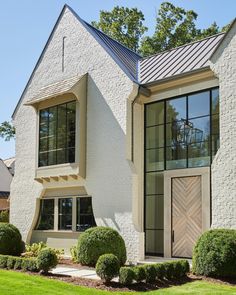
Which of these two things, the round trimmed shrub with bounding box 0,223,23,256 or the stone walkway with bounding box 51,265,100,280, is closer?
the stone walkway with bounding box 51,265,100,280

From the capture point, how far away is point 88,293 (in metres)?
10.7

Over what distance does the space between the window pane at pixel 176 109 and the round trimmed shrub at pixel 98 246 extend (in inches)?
194

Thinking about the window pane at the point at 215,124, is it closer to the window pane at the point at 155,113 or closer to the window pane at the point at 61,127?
the window pane at the point at 155,113

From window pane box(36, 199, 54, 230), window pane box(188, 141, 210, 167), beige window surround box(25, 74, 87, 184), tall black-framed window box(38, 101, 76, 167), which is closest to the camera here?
window pane box(188, 141, 210, 167)

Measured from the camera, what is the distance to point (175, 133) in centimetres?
1686

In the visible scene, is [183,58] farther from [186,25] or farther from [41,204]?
[186,25]

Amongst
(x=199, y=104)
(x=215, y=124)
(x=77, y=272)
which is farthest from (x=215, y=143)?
(x=77, y=272)

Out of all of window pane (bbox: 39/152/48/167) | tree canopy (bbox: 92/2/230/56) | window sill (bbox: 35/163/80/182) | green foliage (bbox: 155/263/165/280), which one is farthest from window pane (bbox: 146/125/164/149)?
tree canopy (bbox: 92/2/230/56)

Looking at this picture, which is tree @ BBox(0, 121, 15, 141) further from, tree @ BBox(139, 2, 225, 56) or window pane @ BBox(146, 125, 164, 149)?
window pane @ BBox(146, 125, 164, 149)

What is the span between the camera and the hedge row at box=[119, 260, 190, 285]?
37.8ft

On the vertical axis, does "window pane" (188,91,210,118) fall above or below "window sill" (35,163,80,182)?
above

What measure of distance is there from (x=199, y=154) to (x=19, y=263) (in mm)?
7166

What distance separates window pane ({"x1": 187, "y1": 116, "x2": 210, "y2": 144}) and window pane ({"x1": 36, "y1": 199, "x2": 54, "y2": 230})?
7.60 m

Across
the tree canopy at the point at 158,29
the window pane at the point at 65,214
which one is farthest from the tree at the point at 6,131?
the window pane at the point at 65,214
